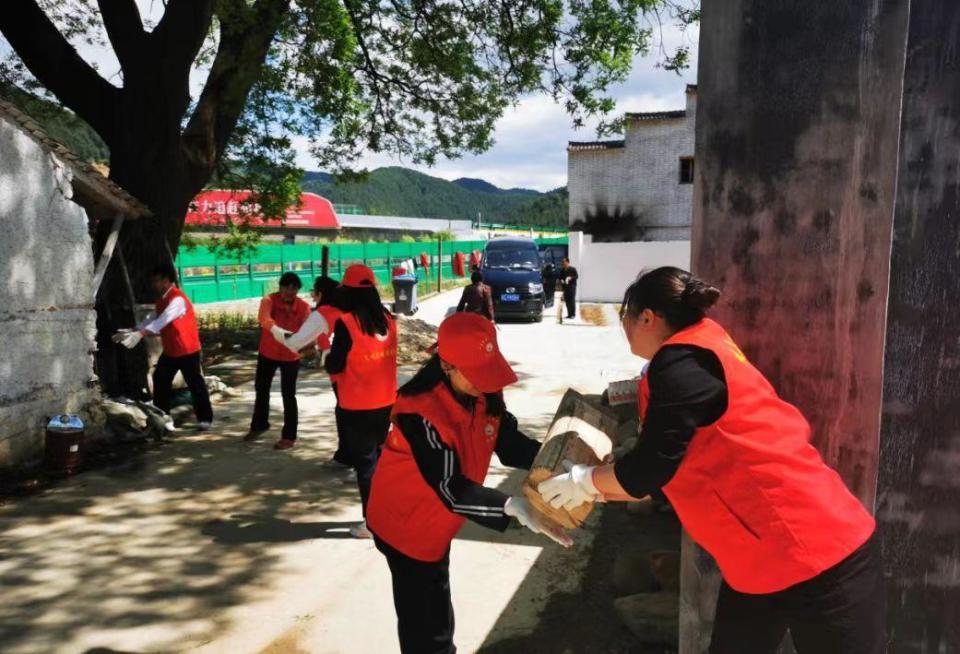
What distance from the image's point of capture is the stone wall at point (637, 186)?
2636cm

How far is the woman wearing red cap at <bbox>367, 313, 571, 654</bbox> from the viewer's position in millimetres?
2221

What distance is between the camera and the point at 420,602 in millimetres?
2398

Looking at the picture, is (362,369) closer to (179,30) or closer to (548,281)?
(179,30)

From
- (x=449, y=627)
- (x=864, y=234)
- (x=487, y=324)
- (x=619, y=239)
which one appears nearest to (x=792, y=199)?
(x=864, y=234)

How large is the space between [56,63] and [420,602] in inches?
351

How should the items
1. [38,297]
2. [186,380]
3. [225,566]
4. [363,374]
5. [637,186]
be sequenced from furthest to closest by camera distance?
1. [637,186]
2. [186,380]
3. [38,297]
4. [363,374]
5. [225,566]

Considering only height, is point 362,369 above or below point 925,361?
below

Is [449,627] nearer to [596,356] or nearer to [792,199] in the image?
[792,199]

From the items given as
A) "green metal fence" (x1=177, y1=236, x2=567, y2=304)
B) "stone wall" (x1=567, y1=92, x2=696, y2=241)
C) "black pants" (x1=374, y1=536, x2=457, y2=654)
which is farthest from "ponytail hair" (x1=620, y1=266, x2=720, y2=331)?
"stone wall" (x1=567, y1=92, x2=696, y2=241)

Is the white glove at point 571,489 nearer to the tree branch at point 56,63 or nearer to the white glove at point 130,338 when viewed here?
the white glove at point 130,338

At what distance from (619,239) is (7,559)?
25364 mm

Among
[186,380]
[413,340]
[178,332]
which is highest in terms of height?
[178,332]

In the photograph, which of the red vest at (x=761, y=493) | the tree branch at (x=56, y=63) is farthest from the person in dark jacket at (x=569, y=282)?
the red vest at (x=761, y=493)

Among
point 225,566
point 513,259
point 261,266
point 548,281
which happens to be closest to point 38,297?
point 225,566
